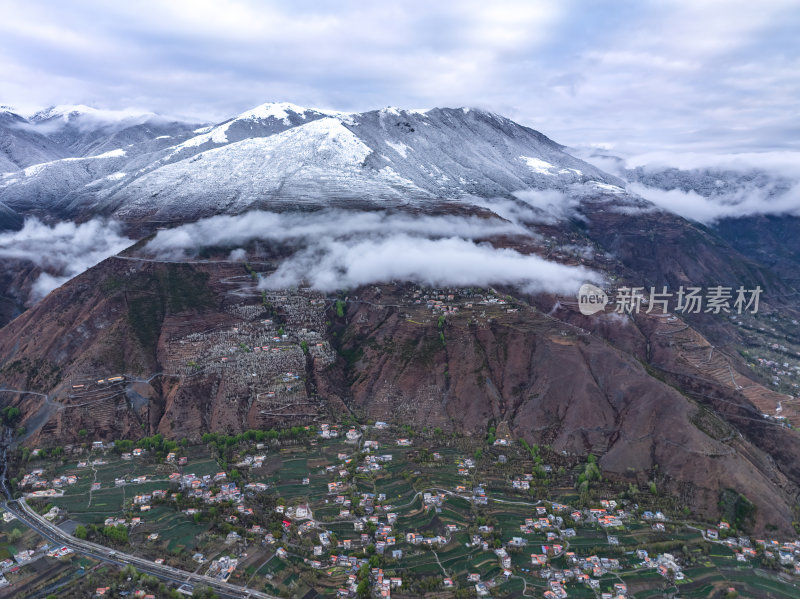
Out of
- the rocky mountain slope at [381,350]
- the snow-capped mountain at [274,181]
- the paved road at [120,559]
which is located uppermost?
the snow-capped mountain at [274,181]

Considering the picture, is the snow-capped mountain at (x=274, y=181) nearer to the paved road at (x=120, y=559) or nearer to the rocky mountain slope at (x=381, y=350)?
the rocky mountain slope at (x=381, y=350)

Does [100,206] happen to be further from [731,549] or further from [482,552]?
[731,549]

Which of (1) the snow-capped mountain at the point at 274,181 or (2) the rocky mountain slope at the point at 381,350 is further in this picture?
(1) the snow-capped mountain at the point at 274,181

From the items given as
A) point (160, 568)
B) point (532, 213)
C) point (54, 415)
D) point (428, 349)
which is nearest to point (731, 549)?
point (428, 349)

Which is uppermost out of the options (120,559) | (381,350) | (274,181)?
(274,181)

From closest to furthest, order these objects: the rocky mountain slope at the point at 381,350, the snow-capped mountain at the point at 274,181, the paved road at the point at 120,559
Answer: the paved road at the point at 120,559, the rocky mountain slope at the point at 381,350, the snow-capped mountain at the point at 274,181

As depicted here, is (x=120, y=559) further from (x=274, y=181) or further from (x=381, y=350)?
(x=274, y=181)

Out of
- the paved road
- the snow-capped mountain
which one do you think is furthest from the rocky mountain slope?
the paved road

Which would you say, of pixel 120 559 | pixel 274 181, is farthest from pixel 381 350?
pixel 274 181

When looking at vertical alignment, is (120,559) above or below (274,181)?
below

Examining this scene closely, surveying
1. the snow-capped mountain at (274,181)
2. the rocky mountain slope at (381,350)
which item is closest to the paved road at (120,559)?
the rocky mountain slope at (381,350)
